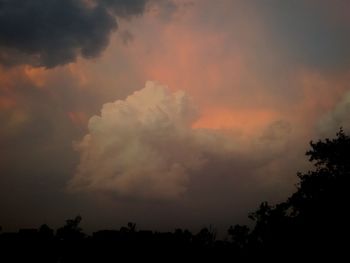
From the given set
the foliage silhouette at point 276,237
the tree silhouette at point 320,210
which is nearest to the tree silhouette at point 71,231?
the foliage silhouette at point 276,237

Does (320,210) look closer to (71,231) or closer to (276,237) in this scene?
(276,237)

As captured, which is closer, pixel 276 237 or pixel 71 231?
pixel 276 237

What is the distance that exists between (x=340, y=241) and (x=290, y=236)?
6.18 m

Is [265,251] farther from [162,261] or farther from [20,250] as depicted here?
[20,250]

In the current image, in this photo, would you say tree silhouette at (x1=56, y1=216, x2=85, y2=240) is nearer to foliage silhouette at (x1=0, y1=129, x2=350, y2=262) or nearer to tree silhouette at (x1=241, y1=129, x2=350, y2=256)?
foliage silhouette at (x1=0, y1=129, x2=350, y2=262)

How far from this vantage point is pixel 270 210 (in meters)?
57.6

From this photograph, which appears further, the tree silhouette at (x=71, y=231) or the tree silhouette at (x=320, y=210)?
the tree silhouette at (x=71, y=231)

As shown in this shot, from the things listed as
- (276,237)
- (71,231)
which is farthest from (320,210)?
(71,231)

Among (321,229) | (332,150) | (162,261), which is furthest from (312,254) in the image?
(162,261)

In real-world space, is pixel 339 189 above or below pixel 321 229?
above

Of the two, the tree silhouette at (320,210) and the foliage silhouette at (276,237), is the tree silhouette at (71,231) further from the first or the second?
the tree silhouette at (320,210)

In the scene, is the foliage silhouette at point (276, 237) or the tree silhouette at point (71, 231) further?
the tree silhouette at point (71, 231)

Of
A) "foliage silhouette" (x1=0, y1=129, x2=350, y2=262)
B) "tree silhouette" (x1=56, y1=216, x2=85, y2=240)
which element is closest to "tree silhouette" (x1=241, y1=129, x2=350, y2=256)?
"foliage silhouette" (x1=0, y1=129, x2=350, y2=262)

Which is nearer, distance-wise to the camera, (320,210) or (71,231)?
(320,210)
